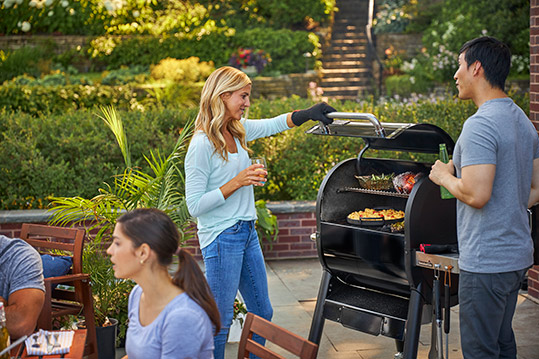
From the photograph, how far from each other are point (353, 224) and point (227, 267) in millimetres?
852

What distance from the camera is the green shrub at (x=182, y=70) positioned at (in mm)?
13781

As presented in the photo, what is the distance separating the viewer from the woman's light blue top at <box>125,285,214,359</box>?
7.90 feet

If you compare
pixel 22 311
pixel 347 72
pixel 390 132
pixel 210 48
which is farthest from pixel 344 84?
pixel 22 311

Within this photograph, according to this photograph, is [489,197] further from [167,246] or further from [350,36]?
[350,36]

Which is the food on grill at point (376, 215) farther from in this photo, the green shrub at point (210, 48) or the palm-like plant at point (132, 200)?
the green shrub at point (210, 48)

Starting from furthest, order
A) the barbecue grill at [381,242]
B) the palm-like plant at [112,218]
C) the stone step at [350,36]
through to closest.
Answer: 1. the stone step at [350,36]
2. the palm-like plant at [112,218]
3. the barbecue grill at [381,242]

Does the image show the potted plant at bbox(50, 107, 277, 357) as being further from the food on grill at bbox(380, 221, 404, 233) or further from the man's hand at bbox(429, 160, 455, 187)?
the man's hand at bbox(429, 160, 455, 187)

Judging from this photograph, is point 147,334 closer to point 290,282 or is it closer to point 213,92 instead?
point 213,92

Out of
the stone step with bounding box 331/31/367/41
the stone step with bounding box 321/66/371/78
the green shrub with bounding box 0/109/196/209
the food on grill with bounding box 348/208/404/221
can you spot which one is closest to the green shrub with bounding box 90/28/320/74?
the stone step with bounding box 321/66/371/78

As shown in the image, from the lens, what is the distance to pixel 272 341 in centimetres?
266

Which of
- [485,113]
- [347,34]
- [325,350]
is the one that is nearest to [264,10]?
[347,34]

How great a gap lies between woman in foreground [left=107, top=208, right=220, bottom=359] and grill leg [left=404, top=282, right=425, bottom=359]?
149 cm

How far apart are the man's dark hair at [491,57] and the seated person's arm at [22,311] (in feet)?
6.96

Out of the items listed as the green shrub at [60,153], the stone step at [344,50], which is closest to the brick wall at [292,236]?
the green shrub at [60,153]
